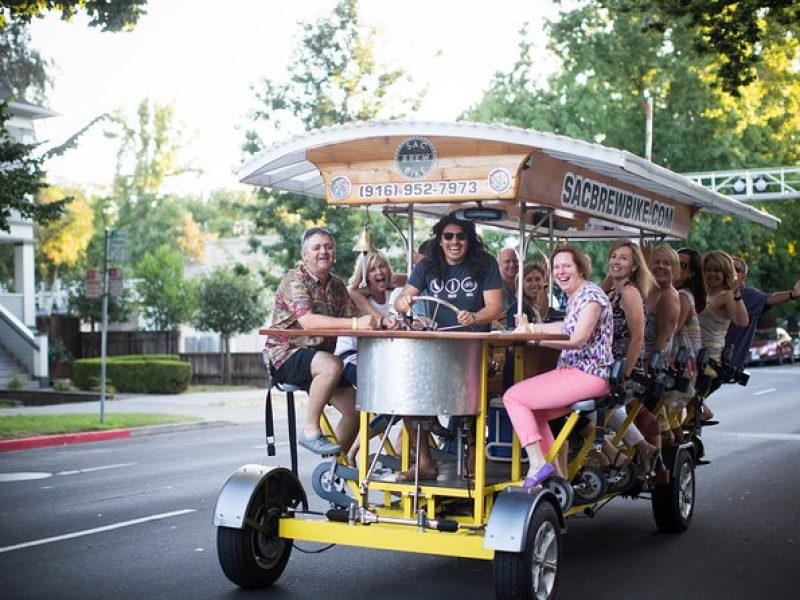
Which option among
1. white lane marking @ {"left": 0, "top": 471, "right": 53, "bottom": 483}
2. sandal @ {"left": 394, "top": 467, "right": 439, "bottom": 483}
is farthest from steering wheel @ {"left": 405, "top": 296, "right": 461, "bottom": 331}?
white lane marking @ {"left": 0, "top": 471, "right": 53, "bottom": 483}

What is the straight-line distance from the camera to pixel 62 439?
62.4ft

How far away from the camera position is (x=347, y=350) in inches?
344

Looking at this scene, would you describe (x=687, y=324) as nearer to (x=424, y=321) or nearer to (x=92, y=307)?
(x=424, y=321)

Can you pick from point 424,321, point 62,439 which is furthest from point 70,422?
point 424,321

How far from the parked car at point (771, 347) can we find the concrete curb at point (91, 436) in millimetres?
29848

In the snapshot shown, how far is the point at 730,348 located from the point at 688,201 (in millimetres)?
2123

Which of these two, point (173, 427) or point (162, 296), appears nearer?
point (173, 427)

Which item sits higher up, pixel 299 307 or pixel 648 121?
pixel 648 121

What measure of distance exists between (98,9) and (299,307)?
14.7 metres

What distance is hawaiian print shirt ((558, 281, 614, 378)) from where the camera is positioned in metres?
7.92

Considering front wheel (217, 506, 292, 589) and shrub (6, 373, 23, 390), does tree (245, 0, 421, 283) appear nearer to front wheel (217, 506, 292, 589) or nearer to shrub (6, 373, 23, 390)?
shrub (6, 373, 23, 390)

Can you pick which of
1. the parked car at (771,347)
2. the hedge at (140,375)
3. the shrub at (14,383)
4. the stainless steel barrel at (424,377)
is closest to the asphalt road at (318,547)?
the stainless steel barrel at (424,377)

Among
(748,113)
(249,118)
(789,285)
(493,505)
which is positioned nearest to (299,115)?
(249,118)

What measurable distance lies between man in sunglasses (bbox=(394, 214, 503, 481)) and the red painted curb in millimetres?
11489
